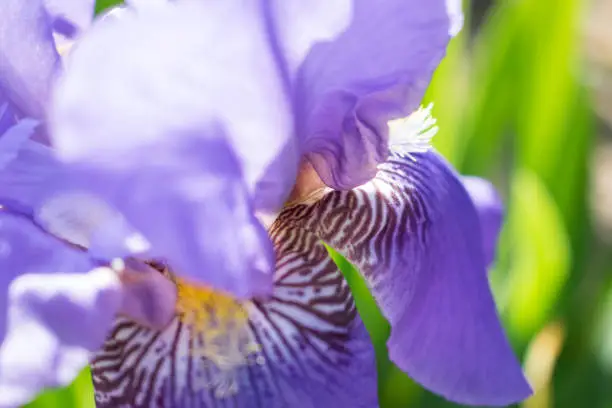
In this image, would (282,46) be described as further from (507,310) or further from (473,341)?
(507,310)

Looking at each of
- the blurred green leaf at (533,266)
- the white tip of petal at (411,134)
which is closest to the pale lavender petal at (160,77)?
the white tip of petal at (411,134)

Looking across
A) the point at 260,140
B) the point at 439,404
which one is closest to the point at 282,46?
the point at 260,140

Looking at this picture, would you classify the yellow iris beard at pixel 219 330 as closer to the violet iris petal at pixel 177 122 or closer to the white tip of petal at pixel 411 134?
the violet iris petal at pixel 177 122

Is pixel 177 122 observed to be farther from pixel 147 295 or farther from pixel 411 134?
pixel 411 134

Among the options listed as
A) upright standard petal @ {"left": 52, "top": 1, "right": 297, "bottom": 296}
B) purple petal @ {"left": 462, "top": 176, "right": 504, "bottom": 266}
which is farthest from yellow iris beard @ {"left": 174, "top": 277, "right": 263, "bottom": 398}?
purple petal @ {"left": 462, "top": 176, "right": 504, "bottom": 266}

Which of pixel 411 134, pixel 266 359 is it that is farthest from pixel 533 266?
pixel 266 359

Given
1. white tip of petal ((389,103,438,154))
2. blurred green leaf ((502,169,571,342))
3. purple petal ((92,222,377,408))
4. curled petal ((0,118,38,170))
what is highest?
curled petal ((0,118,38,170))

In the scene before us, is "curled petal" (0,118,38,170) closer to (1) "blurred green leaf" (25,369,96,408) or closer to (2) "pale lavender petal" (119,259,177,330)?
(2) "pale lavender petal" (119,259,177,330)
